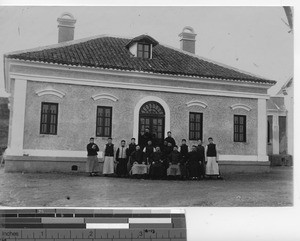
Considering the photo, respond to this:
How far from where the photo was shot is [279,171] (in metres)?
3.31

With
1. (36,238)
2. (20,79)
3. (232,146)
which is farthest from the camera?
(232,146)

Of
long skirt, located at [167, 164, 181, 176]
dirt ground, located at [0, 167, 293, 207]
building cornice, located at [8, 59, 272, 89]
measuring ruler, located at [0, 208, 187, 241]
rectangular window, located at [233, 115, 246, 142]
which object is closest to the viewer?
measuring ruler, located at [0, 208, 187, 241]

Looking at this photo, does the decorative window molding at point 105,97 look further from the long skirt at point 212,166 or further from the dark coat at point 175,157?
the long skirt at point 212,166

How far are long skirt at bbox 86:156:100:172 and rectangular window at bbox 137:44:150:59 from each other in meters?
0.87

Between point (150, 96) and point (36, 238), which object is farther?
point (150, 96)

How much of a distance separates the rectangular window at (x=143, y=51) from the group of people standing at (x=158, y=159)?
0.60m

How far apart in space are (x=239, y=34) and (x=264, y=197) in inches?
50.0

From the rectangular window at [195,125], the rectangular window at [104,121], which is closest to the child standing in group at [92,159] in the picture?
the rectangular window at [104,121]

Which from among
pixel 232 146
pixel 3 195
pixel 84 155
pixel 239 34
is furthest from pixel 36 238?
pixel 239 34

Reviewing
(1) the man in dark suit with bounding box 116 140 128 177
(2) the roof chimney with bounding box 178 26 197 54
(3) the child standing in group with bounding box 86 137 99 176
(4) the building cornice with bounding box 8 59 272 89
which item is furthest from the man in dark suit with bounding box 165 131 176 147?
(2) the roof chimney with bounding box 178 26 197 54

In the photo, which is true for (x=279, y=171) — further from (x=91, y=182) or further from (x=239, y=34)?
(x=91, y=182)

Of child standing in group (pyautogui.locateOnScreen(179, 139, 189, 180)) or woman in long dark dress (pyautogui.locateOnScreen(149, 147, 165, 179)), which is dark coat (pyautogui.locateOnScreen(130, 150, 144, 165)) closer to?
woman in long dark dress (pyautogui.locateOnScreen(149, 147, 165, 179))

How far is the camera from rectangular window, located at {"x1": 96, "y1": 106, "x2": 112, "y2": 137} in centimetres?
329

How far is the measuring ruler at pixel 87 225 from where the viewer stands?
2916 millimetres
